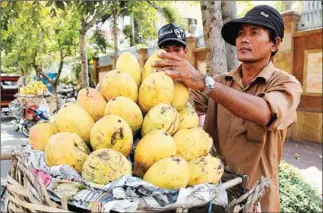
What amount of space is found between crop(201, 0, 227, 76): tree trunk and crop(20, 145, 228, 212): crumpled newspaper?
2079 mm

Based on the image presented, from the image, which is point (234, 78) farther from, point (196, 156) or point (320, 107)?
point (320, 107)

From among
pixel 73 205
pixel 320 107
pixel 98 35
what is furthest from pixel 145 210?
pixel 98 35

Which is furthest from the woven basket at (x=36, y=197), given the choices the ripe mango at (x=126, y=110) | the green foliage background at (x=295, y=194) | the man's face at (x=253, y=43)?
the green foliage background at (x=295, y=194)

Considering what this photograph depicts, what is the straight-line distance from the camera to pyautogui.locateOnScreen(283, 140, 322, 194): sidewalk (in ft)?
18.0

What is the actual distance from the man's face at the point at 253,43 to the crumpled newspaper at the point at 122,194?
922mm

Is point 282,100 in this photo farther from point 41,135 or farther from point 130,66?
point 41,135

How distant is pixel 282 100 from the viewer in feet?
4.62

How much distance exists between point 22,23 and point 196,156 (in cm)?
485

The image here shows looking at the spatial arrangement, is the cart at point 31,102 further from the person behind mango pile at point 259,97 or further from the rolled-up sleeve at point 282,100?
the rolled-up sleeve at point 282,100

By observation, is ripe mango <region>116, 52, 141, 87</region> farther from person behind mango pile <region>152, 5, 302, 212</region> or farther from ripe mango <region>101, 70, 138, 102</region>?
person behind mango pile <region>152, 5, 302, 212</region>

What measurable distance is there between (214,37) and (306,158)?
170 inches

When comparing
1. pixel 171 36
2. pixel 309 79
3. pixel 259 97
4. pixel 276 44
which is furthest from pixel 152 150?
pixel 309 79

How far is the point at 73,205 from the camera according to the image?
0.92m

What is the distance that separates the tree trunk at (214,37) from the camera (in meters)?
2.97
